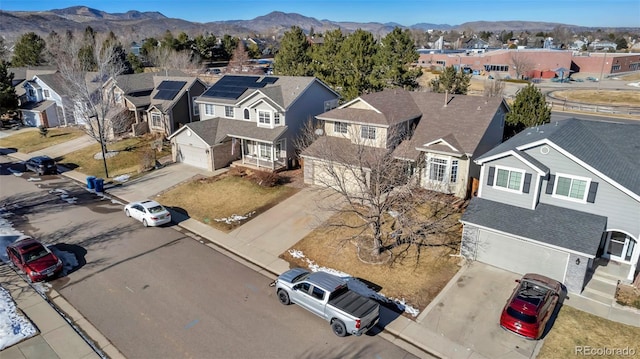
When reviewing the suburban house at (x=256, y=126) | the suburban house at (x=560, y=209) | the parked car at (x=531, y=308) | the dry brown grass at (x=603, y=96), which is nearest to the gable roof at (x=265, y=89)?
A: the suburban house at (x=256, y=126)

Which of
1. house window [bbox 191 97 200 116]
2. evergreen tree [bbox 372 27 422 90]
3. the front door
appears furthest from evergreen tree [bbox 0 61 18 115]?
the front door

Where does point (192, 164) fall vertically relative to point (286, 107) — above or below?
below

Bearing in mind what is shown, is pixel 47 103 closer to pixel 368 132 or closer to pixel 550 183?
pixel 368 132

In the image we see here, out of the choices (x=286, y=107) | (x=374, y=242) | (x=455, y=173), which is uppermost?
(x=286, y=107)

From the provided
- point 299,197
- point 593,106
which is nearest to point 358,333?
point 299,197

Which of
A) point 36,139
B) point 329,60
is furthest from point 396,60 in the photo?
point 36,139

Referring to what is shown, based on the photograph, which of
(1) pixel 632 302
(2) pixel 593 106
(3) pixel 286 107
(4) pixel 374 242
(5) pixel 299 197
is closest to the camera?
(1) pixel 632 302

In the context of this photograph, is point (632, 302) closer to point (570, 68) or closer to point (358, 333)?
point (358, 333)
